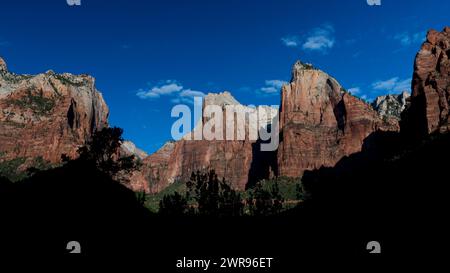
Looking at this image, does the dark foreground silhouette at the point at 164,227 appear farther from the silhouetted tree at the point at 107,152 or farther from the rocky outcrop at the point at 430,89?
the rocky outcrop at the point at 430,89

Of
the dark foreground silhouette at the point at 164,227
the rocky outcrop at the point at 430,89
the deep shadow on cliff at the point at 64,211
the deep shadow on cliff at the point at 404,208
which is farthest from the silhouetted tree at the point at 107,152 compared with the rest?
the rocky outcrop at the point at 430,89

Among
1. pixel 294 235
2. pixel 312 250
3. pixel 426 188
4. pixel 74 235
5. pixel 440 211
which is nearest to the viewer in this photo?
pixel 74 235

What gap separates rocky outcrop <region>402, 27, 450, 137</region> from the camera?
423 ft

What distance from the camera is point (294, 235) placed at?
54.6 meters

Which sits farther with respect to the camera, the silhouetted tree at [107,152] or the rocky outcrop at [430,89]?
the rocky outcrop at [430,89]

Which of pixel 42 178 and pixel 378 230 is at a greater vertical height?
pixel 42 178

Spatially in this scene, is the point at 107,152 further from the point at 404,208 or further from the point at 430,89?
the point at 430,89

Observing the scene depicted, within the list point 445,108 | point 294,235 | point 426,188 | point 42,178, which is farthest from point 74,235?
point 445,108

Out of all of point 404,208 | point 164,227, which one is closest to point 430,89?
point 404,208

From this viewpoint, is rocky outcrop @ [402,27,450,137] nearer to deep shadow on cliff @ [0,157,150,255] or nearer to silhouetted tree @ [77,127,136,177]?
silhouetted tree @ [77,127,136,177]

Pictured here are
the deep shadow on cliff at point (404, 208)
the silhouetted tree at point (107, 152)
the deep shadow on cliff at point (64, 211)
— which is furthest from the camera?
the silhouetted tree at point (107, 152)

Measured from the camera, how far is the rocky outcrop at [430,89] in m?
129
